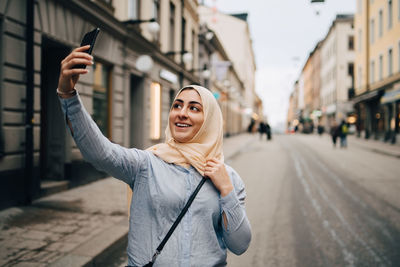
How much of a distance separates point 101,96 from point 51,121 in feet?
6.48

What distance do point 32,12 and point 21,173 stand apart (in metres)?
3.12

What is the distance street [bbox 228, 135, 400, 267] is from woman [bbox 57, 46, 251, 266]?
258 cm

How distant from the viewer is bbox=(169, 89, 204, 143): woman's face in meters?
1.76

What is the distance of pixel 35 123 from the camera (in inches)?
268

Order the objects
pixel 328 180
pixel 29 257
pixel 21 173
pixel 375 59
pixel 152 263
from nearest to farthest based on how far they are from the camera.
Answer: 1. pixel 152 263
2. pixel 29 257
3. pixel 21 173
4. pixel 328 180
5. pixel 375 59

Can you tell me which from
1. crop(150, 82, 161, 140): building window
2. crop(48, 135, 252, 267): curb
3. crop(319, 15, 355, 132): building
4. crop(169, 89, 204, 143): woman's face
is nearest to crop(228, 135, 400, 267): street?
crop(48, 135, 252, 267): curb

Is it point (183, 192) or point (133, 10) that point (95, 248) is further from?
point (133, 10)

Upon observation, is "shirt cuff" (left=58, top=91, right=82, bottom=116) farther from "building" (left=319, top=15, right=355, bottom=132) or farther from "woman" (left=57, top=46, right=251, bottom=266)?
"building" (left=319, top=15, right=355, bottom=132)

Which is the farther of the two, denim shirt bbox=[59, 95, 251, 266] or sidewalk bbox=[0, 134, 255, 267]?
sidewalk bbox=[0, 134, 255, 267]

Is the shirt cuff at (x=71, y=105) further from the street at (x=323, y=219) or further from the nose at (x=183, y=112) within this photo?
the street at (x=323, y=219)

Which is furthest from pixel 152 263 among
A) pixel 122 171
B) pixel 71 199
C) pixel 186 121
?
pixel 71 199

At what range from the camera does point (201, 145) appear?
5.79 ft

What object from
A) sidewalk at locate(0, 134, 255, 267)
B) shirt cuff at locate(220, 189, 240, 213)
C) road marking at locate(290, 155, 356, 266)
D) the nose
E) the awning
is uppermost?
the awning

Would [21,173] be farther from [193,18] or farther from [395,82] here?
[395,82]
